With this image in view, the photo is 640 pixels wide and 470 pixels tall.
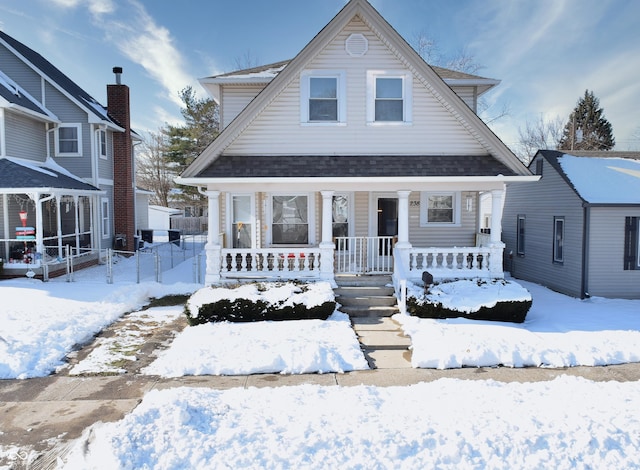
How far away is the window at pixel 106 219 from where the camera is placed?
62.3 ft

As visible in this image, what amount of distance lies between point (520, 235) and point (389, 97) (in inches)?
337

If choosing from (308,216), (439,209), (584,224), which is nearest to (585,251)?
(584,224)

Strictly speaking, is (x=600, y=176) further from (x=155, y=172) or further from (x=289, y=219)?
(x=155, y=172)

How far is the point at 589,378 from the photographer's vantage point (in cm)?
670

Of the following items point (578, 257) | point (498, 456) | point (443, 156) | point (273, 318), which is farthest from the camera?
point (578, 257)

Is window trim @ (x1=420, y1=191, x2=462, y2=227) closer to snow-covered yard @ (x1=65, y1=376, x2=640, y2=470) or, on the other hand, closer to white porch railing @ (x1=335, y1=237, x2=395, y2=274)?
white porch railing @ (x1=335, y1=237, x2=395, y2=274)

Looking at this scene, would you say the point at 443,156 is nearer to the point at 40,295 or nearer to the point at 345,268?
the point at 345,268

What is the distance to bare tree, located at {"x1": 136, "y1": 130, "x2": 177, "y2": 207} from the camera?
47.9m

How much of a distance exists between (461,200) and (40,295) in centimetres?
1216

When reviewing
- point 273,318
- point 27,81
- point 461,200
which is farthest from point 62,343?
point 27,81

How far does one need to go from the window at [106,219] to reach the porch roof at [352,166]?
10.7 m

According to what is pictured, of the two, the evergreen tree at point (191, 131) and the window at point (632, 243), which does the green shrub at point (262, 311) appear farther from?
the evergreen tree at point (191, 131)

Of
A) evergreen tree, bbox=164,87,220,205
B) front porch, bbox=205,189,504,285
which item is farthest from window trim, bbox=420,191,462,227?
evergreen tree, bbox=164,87,220,205

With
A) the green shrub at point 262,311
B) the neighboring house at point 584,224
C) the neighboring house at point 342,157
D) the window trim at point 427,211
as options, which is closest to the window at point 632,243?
the neighboring house at point 584,224
